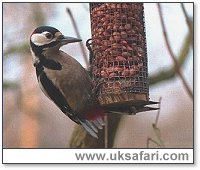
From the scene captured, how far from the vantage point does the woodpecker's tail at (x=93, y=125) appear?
2.83 m

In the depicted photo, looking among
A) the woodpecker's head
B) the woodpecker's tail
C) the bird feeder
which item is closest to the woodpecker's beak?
the woodpecker's head

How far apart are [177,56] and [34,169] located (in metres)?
0.87

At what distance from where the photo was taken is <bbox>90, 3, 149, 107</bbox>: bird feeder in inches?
105

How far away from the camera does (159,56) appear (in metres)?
2.91

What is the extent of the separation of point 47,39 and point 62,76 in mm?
177

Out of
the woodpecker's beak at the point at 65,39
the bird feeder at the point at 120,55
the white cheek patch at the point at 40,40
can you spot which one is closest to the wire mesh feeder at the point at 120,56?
the bird feeder at the point at 120,55

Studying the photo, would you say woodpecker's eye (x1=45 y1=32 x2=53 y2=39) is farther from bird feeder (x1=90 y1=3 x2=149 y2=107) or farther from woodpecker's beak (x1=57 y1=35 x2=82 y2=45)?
bird feeder (x1=90 y1=3 x2=149 y2=107)

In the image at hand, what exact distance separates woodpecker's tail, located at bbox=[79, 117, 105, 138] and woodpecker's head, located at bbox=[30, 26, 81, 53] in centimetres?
38

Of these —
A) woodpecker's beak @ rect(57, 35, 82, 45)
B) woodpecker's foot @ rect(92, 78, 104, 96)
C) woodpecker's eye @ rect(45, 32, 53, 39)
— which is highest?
woodpecker's eye @ rect(45, 32, 53, 39)

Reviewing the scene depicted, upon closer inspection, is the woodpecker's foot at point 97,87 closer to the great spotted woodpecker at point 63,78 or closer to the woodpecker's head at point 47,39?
the great spotted woodpecker at point 63,78

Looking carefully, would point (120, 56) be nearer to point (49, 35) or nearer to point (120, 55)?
point (120, 55)

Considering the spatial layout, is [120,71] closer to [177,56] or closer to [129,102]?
[129,102]

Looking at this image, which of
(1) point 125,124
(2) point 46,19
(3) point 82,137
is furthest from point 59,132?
(2) point 46,19

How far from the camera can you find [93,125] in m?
2.85
